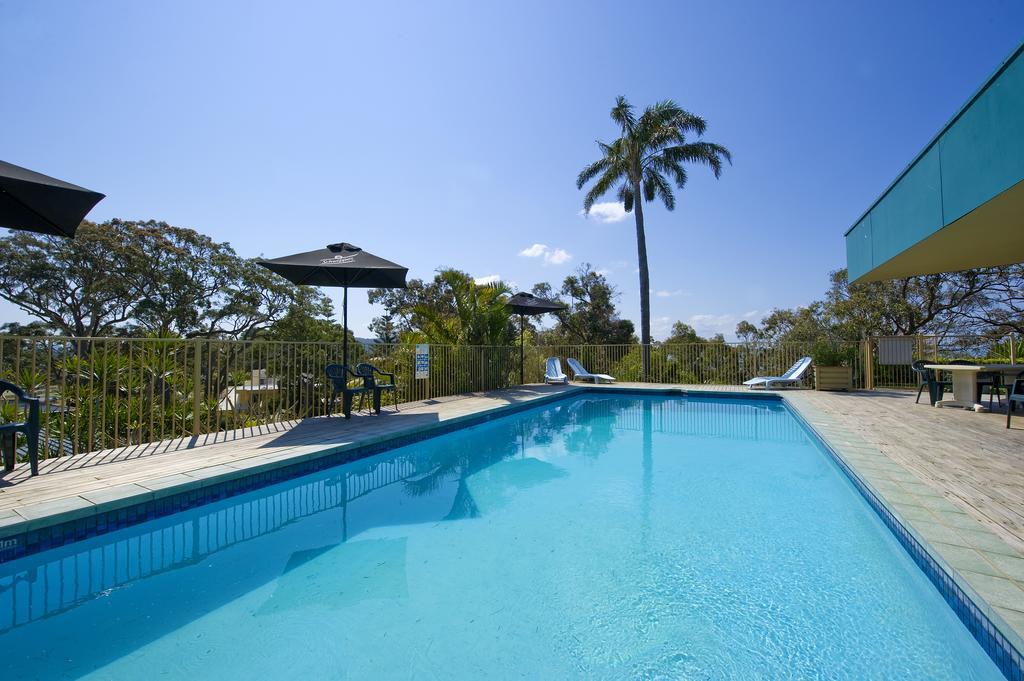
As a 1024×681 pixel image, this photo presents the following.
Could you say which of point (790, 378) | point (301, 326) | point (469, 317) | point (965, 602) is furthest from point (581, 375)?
point (301, 326)

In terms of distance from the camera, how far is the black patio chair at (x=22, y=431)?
3.26 m

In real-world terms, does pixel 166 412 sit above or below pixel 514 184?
below

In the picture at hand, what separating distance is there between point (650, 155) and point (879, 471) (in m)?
13.7

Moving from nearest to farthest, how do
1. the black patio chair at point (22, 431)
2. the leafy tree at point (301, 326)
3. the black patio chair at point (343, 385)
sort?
the black patio chair at point (22, 431), the black patio chair at point (343, 385), the leafy tree at point (301, 326)

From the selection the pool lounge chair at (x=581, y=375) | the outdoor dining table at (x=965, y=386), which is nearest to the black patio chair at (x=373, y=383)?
the pool lounge chair at (x=581, y=375)

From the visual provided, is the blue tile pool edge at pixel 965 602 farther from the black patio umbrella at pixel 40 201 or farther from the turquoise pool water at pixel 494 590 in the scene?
the black patio umbrella at pixel 40 201

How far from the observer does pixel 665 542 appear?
119 inches

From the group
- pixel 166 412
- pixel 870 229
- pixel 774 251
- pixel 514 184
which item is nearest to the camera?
pixel 166 412

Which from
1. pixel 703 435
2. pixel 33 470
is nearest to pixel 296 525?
pixel 33 470

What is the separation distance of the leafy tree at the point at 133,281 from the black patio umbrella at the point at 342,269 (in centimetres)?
1578

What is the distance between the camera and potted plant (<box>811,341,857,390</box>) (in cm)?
1012

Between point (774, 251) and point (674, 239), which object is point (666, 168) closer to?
point (674, 239)

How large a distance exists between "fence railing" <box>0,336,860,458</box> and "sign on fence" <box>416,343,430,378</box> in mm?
176

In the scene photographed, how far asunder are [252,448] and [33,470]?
A: 150 centimetres
